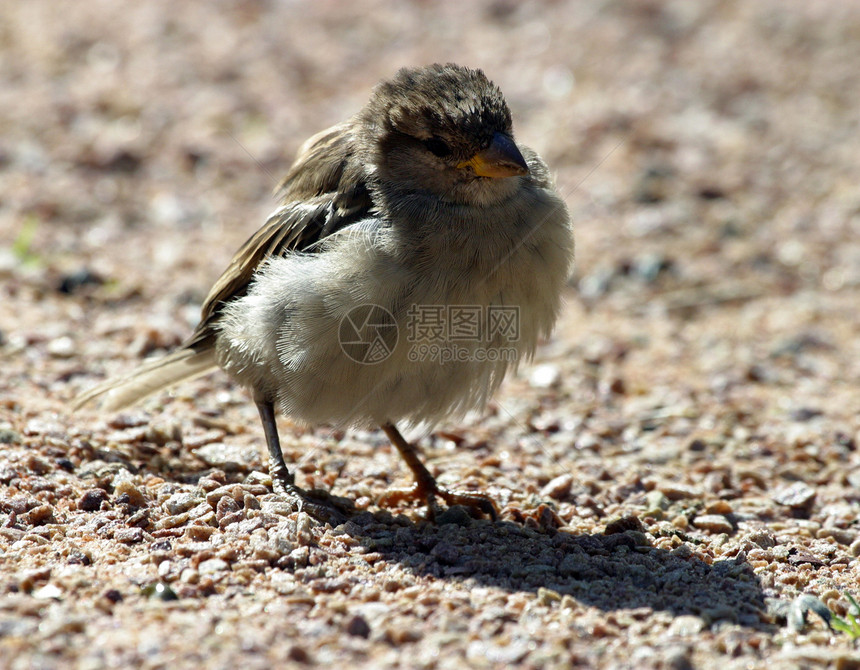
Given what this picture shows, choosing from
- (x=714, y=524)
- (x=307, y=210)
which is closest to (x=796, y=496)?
(x=714, y=524)

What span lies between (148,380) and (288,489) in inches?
42.8

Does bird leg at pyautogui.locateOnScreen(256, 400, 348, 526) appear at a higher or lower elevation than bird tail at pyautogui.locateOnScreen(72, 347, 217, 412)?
lower

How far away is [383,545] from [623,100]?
264 inches

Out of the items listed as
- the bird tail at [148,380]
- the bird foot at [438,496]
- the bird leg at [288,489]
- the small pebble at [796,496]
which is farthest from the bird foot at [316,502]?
A: the small pebble at [796,496]

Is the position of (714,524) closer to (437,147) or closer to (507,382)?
(507,382)

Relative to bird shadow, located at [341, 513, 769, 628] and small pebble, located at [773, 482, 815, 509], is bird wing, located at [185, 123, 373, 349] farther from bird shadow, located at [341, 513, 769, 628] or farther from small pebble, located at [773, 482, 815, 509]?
small pebble, located at [773, 482, 815, 509]

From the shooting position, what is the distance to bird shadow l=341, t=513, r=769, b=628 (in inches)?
145

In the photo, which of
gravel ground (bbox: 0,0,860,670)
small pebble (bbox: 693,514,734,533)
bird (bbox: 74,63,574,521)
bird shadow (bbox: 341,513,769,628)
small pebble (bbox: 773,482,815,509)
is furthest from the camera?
small pebble (bbox: 773,482,815,509)

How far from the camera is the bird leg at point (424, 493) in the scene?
4.67 m

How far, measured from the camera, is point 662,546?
4262 mm

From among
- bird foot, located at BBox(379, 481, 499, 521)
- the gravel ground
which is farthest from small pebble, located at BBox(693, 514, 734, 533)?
bird foot, located at BBox(379, 481, 499, 521)

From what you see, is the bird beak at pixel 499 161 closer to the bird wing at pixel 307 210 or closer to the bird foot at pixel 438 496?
the bird wing at pixel 307 210

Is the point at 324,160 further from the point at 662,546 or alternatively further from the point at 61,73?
the point at 61,73

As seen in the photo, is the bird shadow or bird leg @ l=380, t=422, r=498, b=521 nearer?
the bird shadow
